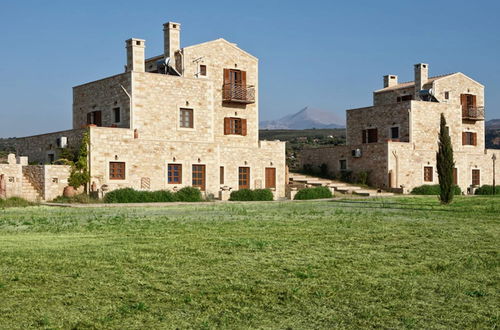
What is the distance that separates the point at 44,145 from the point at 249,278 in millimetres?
26478

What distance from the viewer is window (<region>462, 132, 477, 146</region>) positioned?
1823 inches

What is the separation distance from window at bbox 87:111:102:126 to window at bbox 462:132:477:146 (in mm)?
25983

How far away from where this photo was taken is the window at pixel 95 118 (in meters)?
33.9

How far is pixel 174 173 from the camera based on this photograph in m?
31.4

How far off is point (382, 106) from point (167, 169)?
18.4 metres

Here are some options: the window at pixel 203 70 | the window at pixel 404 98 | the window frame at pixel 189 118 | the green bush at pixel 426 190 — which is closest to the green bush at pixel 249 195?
the window frame at pixel 189 118

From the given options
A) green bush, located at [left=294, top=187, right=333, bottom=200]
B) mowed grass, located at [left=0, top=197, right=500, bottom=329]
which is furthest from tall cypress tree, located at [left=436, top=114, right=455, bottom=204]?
mowed grass, located at [left=0, top=197, right=500, bottom=329]

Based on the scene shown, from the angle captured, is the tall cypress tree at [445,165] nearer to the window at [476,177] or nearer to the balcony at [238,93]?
the balcony at [238,93]

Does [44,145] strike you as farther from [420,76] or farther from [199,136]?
[420,76]

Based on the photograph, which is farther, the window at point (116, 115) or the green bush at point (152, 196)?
the window at point (116, 115)

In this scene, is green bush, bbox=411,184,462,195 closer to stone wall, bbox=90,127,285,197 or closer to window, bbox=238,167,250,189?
stone wall, bbox=90,127,285,197

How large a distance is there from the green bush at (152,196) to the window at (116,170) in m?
1.61

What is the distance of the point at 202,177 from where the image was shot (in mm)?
32406

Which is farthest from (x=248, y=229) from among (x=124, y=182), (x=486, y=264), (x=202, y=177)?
(x=202, y=177)
